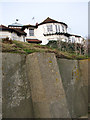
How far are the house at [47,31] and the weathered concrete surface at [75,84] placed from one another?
2172cm

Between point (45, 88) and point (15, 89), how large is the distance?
2.96ft

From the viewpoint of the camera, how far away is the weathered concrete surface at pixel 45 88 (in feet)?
10.1

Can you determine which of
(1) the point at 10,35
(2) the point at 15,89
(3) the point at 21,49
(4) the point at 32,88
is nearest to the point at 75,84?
(4) the point at 32,88

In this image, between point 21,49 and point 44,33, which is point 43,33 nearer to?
point 44,33

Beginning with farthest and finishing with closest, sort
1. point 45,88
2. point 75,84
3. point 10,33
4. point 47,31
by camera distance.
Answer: point 47,31 → point 10,33 → point 75,84 → point 45,88

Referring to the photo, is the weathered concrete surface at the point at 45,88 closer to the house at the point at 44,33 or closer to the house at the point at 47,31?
the house at the point at 44,33

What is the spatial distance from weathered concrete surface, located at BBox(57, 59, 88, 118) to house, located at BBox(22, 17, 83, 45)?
71.3ft

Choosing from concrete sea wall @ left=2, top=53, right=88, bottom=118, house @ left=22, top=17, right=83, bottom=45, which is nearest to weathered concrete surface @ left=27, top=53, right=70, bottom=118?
concrete sea wall @ left=2, top=53, right=88, bottom=118

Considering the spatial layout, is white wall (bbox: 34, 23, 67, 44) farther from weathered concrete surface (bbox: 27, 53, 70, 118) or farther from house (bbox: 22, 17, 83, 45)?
weathered concrete surface (bbox: 27, 53, 70, 118)

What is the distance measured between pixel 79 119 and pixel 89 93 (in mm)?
1439

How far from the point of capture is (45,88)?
3162 mm

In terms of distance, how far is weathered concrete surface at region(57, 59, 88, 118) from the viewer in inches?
175

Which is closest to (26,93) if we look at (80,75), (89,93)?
(80,75)

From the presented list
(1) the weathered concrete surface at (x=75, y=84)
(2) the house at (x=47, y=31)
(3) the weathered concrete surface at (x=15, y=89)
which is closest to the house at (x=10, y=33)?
(2) the house at (x=47, y=31)
